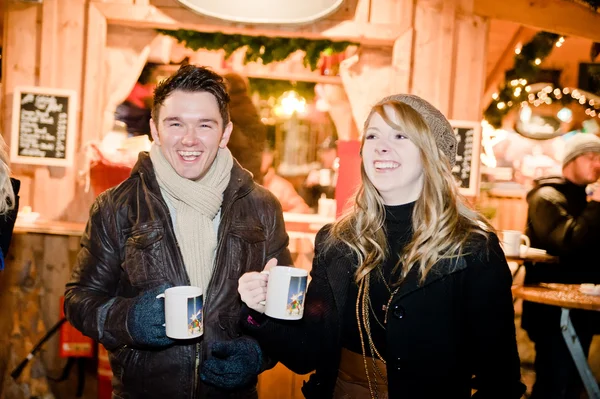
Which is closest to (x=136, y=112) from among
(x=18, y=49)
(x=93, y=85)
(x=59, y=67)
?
(x=93, y=85)

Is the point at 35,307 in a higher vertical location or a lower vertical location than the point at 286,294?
lower

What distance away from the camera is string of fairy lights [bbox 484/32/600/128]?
7112 millimetres

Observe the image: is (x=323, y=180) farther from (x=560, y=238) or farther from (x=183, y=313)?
(x=183, y=313)

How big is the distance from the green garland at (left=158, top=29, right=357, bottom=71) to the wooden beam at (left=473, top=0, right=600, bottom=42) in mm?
1301

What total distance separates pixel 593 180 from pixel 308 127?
409 cm

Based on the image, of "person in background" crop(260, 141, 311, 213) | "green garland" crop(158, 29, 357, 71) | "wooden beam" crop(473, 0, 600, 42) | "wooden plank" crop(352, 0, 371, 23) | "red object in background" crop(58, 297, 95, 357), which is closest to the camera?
"red object in background" crop(58, 297, 95, 357)

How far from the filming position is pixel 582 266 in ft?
15.0

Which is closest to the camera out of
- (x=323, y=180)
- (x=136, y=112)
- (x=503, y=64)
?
(x=136, y=112)

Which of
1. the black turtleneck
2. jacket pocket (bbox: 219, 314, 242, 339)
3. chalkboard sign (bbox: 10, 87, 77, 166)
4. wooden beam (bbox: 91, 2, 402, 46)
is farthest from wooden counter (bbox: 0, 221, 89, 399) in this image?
the black turtleneck

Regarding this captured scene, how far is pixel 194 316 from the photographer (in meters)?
1.92

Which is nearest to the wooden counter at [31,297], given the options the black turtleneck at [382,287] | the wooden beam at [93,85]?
the wooden beam at [93,85]

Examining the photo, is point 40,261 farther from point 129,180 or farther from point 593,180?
point 593,180

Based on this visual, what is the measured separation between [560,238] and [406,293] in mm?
3078

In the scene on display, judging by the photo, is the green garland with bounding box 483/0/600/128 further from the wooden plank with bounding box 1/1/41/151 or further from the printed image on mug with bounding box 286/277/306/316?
the printed image on mug with bounding box 286/277/306/316
